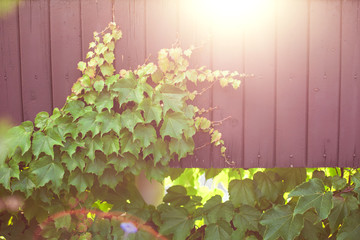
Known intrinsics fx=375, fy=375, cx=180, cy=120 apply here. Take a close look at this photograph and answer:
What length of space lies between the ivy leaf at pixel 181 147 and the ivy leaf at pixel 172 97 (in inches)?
7.8

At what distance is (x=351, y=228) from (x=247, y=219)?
568mm

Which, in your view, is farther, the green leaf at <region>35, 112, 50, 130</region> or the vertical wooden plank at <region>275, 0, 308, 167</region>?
the vertical wooden plank at <region>275, 0, 308, 167</region>

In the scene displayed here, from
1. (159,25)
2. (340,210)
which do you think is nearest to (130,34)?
(159,25)

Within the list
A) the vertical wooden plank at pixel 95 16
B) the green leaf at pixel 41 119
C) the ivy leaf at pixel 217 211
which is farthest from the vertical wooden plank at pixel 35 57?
the ivy leaf at pixel 217 211

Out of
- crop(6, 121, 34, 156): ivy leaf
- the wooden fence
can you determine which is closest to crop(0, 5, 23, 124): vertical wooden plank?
the wooden fence

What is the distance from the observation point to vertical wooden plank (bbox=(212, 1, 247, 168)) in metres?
2.23

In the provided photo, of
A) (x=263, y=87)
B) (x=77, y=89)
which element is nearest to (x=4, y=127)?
(x=77, y=89)

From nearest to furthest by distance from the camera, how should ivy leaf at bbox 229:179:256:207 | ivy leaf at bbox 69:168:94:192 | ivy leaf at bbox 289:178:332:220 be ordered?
1. ivy leaf at bbox 289:178:332:220
2. ivy leaf at bbox 69:168:94:192
3. ivy leaf at bbox 229:179:256:207

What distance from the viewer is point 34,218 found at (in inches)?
94.3

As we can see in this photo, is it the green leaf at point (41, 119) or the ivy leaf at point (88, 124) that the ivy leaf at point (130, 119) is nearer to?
the ivy leaf at point (88, 124)

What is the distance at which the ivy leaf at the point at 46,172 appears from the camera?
208 cm

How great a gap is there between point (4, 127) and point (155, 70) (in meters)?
0.99

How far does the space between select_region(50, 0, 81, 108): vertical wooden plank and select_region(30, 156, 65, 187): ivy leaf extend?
38 centimetres

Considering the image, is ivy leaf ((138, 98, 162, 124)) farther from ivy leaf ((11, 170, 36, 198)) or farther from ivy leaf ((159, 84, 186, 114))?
ivy leaf ((11, 170, 36, 198))
